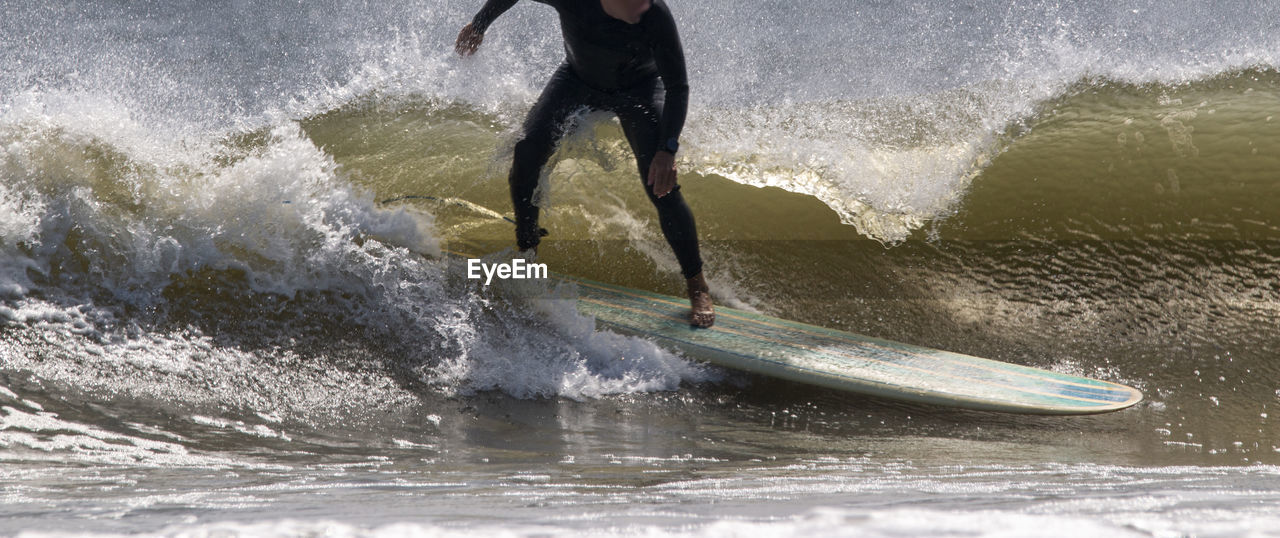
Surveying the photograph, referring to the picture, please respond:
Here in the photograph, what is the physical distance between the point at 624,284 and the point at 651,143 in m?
0.76

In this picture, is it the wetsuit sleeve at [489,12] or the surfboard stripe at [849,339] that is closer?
the wetsuit sleeve at [489,12]

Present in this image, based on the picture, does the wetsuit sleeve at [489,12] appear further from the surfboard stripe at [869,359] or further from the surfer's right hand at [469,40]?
the surfboard stripe at [869,359]

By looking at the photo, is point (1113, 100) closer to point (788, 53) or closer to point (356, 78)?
point (788, 53)

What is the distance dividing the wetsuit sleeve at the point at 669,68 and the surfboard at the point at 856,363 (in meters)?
0.70

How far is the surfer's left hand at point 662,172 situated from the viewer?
87.7 inches

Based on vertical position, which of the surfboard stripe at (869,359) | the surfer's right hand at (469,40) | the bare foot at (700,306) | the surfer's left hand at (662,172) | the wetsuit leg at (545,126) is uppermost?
the surfer's right hand at (469,40)

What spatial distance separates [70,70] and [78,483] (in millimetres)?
4930

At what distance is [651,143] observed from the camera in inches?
91.1

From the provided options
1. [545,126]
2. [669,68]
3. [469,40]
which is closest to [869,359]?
[669,68]

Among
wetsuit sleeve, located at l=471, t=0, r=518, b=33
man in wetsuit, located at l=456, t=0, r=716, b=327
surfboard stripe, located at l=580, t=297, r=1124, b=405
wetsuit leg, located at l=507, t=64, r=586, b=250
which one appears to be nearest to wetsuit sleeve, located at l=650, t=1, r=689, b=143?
man in wetsuit, located at l=456, t=0, r=716, b=327

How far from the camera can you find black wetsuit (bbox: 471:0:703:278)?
211 cm

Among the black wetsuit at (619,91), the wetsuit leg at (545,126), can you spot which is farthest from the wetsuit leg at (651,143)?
the wetsuit leg at (545,126)

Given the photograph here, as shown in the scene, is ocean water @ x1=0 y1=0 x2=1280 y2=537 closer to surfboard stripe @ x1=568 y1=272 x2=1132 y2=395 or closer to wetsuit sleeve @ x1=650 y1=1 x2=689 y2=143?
surfboard stripe @ x1=568 y1=272 x2=1132 y2=395

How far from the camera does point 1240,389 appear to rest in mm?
2514
